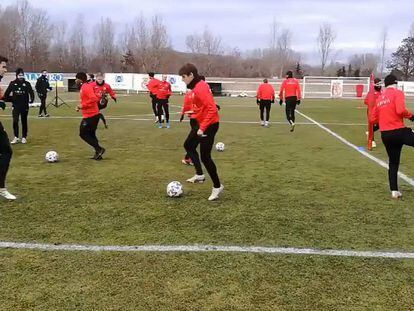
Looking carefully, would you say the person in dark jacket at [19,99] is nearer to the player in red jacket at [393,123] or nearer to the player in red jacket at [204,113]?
the player in red jacket at [204,113]

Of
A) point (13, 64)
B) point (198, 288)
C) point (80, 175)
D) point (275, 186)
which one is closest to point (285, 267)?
point (198, 288)

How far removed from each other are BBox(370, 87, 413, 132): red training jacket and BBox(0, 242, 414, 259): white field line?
9.08ft

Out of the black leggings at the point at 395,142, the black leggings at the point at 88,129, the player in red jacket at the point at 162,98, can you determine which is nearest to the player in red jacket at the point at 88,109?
the black leggings at the point at 88,129

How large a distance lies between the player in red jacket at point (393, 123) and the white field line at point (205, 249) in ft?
8.65

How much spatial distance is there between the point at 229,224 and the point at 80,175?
411 centimetres

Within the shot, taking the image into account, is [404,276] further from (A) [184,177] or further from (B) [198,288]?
(A) [184,177]

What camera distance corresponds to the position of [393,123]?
7266 mm

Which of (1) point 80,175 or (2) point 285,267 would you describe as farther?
(1) point 80,175

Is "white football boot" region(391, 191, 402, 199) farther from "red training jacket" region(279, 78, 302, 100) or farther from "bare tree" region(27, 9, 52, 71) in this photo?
"bare tree" region(27, 9, 52, 71)

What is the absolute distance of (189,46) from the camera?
9806cm

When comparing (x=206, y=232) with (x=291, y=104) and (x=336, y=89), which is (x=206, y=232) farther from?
(x=336, y=89)

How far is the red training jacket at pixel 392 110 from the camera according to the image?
281 inches

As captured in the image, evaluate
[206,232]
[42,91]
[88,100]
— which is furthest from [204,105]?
[42,91]

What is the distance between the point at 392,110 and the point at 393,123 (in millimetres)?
198
